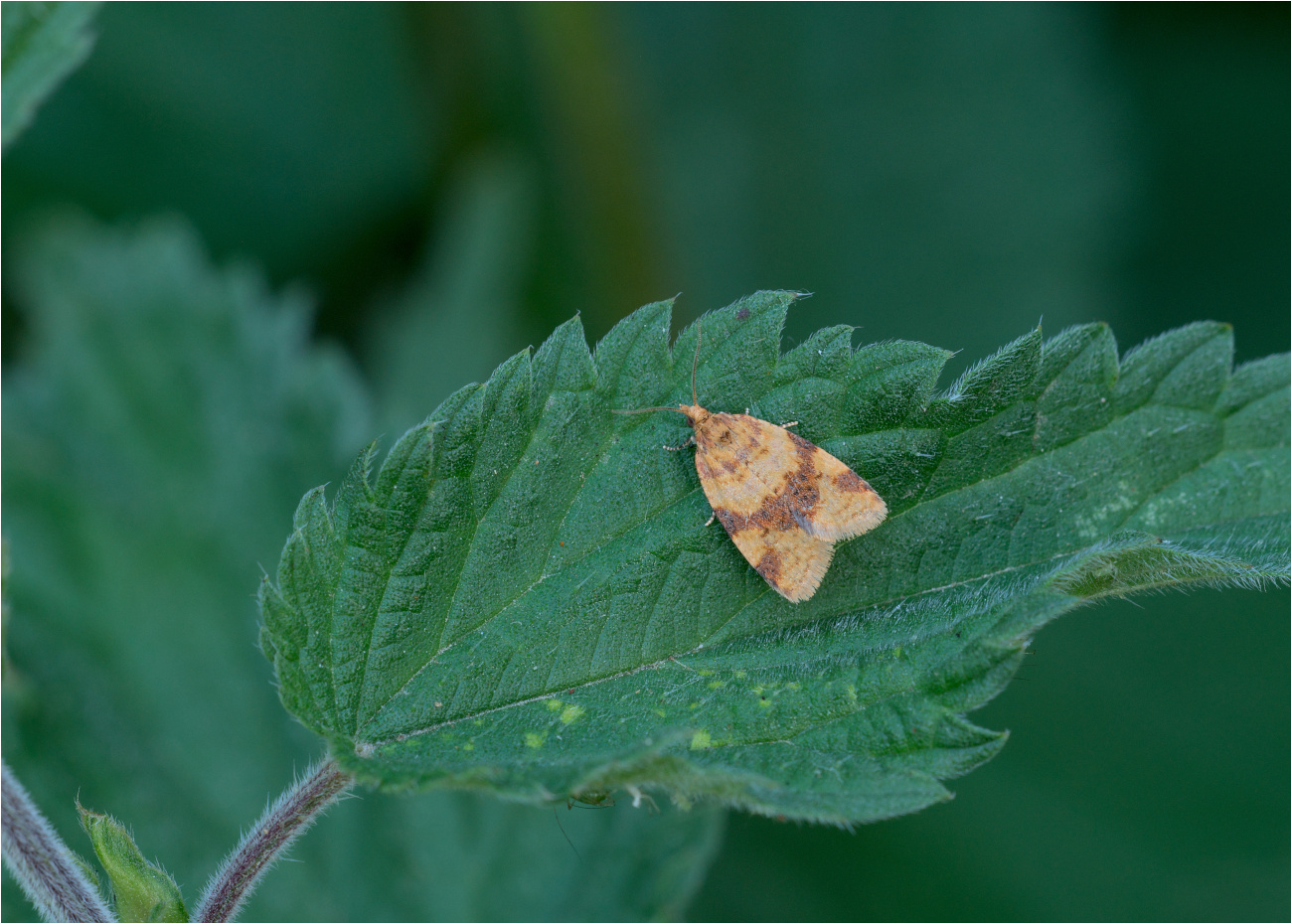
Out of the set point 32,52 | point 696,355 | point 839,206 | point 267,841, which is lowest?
point 839,206

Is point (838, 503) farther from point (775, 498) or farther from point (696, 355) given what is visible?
point (696, 355)

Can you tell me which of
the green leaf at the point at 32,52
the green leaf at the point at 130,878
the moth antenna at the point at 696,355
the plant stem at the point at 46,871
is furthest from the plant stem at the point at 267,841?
the green leaf at the point at 32,52

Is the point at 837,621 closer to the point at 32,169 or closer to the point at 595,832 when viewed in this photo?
the point at 595,832

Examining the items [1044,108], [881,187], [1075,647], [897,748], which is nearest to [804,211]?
[881,187]

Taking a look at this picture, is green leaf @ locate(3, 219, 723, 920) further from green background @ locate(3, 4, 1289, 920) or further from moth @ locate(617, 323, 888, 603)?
moth @ locate(617, 323, 888, 603)

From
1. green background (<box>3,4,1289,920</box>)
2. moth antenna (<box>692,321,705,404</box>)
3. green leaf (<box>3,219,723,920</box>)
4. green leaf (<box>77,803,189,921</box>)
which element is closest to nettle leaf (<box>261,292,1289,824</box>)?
moth antenna (<box>692,321,705,404</box>)

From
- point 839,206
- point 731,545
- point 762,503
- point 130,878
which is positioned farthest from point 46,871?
point 839,206

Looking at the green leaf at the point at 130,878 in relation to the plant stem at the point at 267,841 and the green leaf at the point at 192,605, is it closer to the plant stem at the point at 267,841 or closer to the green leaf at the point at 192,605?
the plant stem at the point at 267,841
